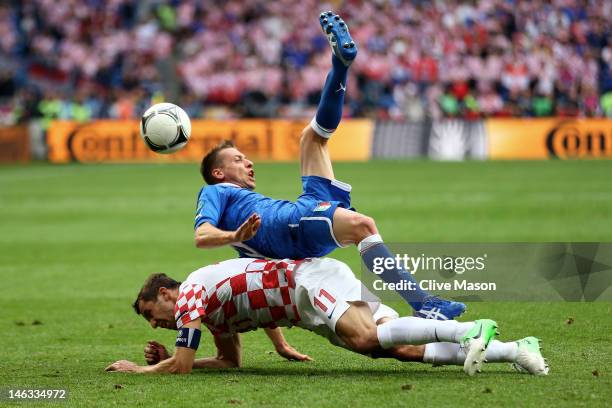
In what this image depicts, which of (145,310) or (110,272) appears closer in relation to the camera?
(145,310)

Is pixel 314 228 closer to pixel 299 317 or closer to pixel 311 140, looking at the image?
pixel 299 317

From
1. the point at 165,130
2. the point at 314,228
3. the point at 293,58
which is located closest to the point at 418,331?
the point at 314,228

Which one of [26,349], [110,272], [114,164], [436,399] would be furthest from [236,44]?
[436,399]

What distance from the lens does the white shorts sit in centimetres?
727

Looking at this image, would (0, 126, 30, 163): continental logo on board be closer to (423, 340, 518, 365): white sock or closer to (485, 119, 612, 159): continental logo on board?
(485, 119, 612, 159): continental logo on board

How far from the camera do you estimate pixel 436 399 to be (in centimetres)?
640

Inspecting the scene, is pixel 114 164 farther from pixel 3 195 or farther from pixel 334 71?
pixel 334 71

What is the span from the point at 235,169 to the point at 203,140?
24.5m

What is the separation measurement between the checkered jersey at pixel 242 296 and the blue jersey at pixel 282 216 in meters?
0.19

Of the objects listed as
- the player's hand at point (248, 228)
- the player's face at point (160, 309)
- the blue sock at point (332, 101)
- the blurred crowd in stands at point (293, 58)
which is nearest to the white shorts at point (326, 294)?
the player's hand at point (248, 228)

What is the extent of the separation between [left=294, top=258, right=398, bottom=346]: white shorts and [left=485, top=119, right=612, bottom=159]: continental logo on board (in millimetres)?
23154

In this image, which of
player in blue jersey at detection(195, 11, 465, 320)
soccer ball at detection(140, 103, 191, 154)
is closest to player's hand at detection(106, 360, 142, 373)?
player in blue jersey at detection(195, 11, 465, 320)

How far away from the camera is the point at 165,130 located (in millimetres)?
9398

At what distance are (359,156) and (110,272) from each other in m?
18.5
